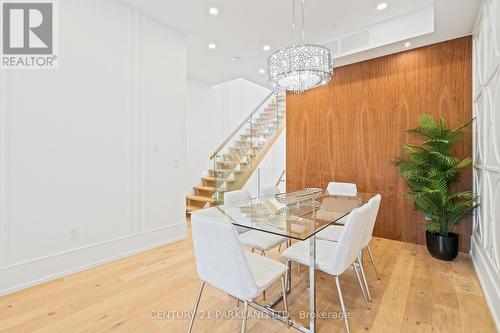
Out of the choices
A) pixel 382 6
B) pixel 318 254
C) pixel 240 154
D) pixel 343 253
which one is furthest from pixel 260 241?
pixel 240 154

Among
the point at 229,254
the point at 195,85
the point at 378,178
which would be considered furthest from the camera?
the point at 195,85

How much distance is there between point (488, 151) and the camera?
7.63 ft

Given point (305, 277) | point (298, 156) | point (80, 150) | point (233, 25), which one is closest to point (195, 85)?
point (233, 25)

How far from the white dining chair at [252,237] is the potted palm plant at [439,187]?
1.88m

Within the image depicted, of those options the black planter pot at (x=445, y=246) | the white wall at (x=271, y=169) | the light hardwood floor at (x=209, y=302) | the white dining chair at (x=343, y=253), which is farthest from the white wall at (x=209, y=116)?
the black planter pot at (x=445, y=246)

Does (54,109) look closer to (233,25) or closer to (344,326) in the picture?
(233,25)

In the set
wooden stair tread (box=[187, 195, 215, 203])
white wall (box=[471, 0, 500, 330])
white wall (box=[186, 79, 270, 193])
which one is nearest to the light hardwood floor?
white wall (box=[471, 0, 500, 330])

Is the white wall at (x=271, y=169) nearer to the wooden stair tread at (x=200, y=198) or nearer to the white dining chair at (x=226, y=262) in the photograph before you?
the wooden stair tread at (x=200, y=198)

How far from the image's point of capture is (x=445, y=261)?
2906 millimetres

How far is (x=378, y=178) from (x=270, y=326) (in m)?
2.92

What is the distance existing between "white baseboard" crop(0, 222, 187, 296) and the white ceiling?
9.39ft

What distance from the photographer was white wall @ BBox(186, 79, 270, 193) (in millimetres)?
5742

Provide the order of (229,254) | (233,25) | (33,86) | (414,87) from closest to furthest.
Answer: (229,254), (33,86), (233,25), (414,87)

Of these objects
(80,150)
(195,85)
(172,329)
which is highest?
(195,85)
